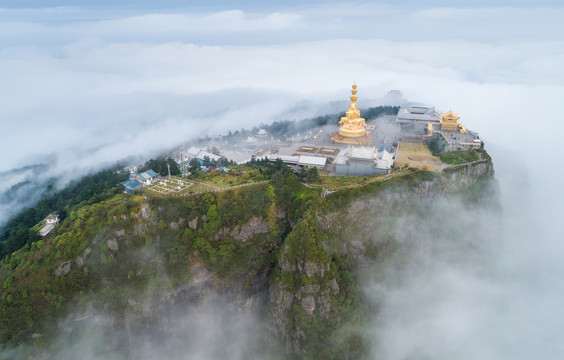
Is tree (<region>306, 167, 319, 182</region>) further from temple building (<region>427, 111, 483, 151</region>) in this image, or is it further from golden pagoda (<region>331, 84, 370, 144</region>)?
temple building (<region>427, 111, 483, 151</region>)

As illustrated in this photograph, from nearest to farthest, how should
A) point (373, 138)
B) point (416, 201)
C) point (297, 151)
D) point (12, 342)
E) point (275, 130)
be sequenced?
point (12, 342) → point (416, 201) → point (297, 151) → point (373, 138) → point (275, 130)

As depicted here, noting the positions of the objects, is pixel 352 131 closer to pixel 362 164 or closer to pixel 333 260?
pixel 362 164

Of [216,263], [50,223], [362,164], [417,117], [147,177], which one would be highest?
[417,117]

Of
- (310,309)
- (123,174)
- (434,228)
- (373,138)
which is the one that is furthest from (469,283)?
(123,174)

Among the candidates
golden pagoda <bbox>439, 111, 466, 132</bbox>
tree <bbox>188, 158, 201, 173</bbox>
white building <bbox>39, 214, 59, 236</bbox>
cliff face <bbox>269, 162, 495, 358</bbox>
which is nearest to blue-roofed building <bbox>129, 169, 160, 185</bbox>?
tree <bbox>188, 158, 201, 173</bbox>

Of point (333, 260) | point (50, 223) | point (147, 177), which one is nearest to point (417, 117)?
point (333, 260)

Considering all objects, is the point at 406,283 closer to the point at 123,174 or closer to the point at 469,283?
the point at 469,283
